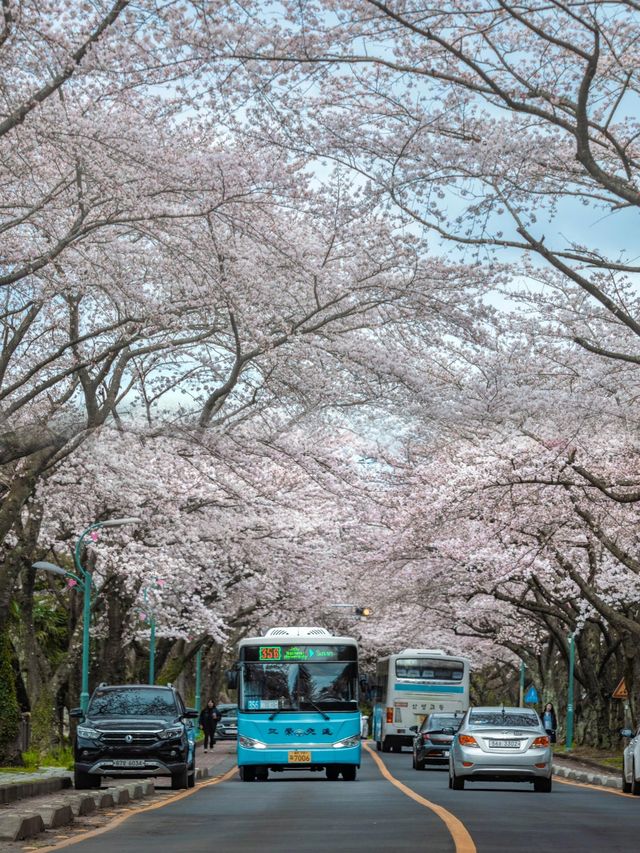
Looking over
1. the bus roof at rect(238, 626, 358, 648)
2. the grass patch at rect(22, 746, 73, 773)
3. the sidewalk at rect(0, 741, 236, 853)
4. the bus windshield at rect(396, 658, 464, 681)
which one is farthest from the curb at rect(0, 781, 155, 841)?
the bus windshield at rect(396, 658, 464, 681)

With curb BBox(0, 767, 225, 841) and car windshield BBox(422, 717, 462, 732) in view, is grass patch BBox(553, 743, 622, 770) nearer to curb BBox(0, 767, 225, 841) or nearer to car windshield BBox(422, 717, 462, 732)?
car windshield BBox(422, 717, 462, 732)

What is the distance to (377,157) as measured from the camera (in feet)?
55.3

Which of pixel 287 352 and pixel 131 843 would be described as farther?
pixel 287 352

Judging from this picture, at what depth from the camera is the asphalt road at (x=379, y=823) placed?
38.5 ft

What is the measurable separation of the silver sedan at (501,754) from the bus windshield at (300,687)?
4.38m

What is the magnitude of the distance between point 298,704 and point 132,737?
18.2 ft

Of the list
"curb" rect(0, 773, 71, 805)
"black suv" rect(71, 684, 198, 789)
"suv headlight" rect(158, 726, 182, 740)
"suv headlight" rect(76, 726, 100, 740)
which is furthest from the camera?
"suv headlight" rect(158, 726, 182, 740)

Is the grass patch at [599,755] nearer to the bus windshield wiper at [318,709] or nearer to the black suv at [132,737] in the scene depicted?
the bus windshield wiper at [318,709]

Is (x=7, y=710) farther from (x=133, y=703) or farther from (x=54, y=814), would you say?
(x=54, y=814)

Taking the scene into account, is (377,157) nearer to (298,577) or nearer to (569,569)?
(569,569)

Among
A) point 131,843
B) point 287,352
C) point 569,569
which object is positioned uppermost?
point 287,352

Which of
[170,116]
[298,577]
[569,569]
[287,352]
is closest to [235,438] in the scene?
[287,352]

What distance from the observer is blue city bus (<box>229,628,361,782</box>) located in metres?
27.5

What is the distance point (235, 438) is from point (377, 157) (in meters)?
9.89
